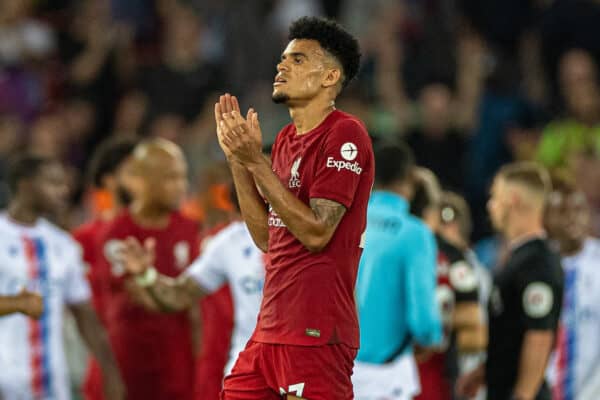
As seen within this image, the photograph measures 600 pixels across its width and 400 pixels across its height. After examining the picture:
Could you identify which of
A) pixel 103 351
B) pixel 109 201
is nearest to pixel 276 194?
pixel 103 351

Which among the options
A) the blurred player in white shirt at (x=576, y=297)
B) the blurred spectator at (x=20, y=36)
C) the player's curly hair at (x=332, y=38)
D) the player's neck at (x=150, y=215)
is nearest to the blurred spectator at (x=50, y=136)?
the blurred spectator at (x=20, y=36)

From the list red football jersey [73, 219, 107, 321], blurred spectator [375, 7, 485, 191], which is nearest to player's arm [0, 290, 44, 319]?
red football jersey [73, 219, 107, 321]

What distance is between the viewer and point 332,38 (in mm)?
5660

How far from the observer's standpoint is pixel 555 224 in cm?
891

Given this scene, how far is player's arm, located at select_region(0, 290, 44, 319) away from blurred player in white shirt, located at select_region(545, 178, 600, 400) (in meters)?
3.72

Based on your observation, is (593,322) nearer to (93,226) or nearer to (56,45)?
(93,226)

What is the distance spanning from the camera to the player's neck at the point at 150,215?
912cm

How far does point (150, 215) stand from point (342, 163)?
3913 mm

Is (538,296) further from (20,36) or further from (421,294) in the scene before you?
(20,36)

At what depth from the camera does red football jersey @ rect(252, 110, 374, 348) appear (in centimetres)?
545

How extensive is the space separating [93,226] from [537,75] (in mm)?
6172

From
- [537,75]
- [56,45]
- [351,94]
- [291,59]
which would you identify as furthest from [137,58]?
[291,59]

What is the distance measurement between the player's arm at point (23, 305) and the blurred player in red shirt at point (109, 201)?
2.56m

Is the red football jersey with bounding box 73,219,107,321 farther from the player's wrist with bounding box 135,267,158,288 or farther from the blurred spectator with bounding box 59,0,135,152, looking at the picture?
the blurred spectator with bounding box 59,0,135,152
